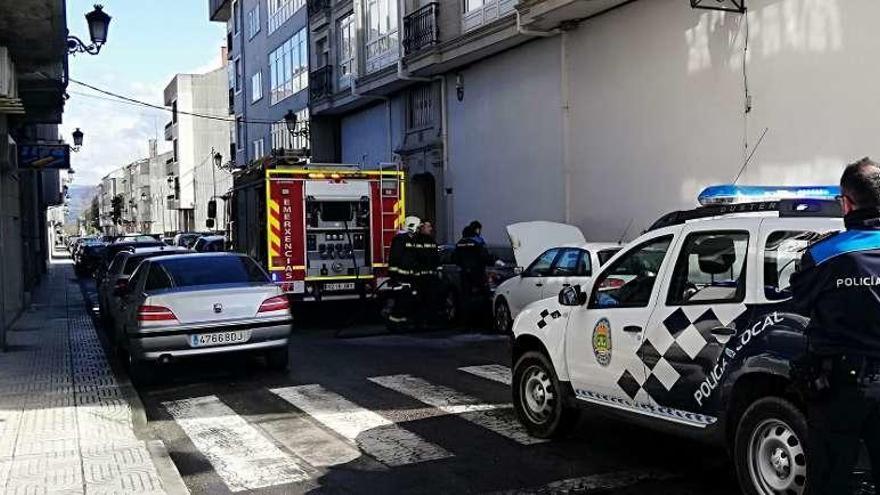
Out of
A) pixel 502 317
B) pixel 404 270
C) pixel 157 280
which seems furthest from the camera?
pixel 404 270

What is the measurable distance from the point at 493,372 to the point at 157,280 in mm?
4137

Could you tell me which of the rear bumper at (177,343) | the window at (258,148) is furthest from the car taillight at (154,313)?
the window at (258,148)

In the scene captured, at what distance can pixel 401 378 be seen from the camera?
380 inches

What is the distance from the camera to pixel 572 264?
12312mm

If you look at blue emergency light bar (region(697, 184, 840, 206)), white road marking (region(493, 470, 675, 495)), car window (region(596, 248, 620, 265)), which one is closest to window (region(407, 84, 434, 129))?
car window (region(596, 248, 620, 265))

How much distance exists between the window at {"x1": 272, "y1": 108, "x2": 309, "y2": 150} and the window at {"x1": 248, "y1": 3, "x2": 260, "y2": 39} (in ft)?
21.6

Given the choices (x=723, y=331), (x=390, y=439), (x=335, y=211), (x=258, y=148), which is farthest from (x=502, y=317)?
(x=258, y=148)

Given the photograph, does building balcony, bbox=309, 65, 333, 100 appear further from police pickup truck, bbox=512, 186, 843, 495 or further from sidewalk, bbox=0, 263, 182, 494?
police pickup truck, bbox=512, 186, 843, 495

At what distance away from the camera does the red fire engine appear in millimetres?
14664

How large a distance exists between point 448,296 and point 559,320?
8.56 meters

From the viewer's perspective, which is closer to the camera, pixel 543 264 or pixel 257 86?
pixel 543 264

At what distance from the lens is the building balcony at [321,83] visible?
29.8 meters

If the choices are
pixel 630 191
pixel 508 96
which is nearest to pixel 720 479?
pixel 630 191

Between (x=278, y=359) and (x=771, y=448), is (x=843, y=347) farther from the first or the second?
(x=278, y=359)
